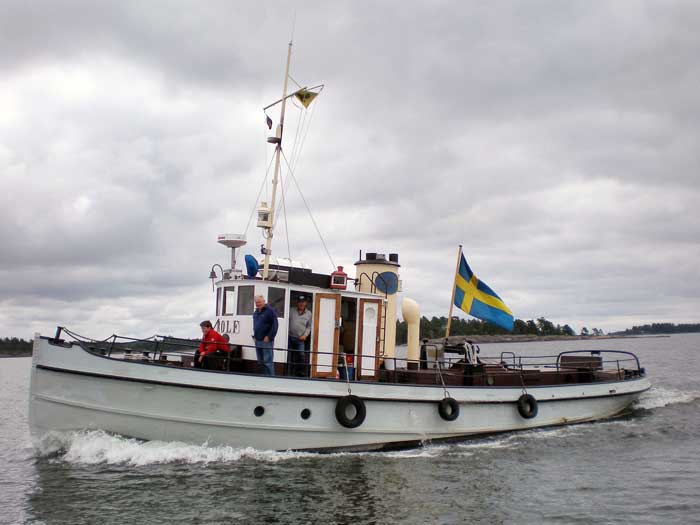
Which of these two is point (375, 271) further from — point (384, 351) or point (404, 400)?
point (404, 400)

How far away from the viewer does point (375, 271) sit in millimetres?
16859

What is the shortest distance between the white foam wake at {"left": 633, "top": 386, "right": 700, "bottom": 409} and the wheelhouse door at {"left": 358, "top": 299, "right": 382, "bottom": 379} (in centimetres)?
1080

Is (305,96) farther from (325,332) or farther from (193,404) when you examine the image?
(193,404)

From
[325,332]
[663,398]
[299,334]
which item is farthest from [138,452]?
[663,398]

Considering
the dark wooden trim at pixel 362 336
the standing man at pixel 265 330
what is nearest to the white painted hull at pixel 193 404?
the standing man at pixel 265 330

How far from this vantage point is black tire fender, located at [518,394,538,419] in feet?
52.2

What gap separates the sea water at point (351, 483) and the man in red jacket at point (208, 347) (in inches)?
60.7

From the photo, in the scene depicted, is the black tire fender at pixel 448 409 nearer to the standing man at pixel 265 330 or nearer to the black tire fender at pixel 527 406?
the black tire fender at pixel 527 406

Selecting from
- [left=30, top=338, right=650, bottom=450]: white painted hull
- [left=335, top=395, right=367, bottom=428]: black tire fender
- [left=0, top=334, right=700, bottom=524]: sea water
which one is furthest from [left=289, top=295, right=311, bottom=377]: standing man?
[left=0, top=334, right=700, bottom=524]: sea water

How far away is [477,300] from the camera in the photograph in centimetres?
1875

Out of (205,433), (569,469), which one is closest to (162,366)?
(205,433)

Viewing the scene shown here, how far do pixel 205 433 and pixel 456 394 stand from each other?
5731mm

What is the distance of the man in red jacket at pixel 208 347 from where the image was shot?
12.7 metres

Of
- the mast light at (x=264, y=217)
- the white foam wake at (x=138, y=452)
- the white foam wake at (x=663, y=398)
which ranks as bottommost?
the white foam wake at (x=138, y=452)
